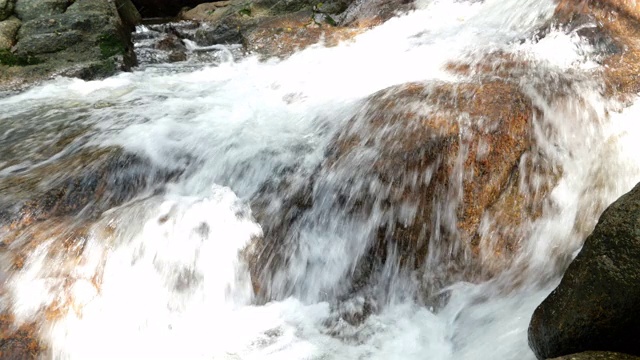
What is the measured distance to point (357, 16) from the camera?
8.83 meters

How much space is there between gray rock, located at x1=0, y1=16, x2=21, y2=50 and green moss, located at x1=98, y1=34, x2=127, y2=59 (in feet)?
4.37

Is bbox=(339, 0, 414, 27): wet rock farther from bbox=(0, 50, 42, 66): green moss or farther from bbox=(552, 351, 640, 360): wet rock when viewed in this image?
bbox=(552, 351, 640, 360): wet rock

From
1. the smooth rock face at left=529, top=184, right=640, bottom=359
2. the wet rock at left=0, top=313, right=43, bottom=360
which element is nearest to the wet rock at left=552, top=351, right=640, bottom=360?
the smooth rock face at left=529, top=184, right=640, bottom=359

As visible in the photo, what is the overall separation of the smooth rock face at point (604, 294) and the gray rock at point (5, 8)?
9.52 metres

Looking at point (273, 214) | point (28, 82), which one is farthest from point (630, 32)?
point (28, 82)

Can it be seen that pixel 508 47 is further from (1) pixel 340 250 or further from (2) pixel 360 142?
(1) pixel 340 250

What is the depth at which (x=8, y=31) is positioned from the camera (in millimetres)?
8367

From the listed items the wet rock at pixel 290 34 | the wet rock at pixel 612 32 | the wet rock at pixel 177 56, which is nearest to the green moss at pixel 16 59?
the wet rock at pixel 177 56

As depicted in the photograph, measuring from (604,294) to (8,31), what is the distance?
922 cm

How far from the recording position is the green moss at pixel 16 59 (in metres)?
7.90

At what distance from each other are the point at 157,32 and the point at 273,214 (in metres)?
7.16

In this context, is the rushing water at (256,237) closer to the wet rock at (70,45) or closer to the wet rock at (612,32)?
the wet rock at (612,32)

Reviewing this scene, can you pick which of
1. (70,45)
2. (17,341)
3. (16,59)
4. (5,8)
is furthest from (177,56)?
(17,341)

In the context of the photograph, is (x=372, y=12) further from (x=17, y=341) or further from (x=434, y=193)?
(x=17, y=341)
